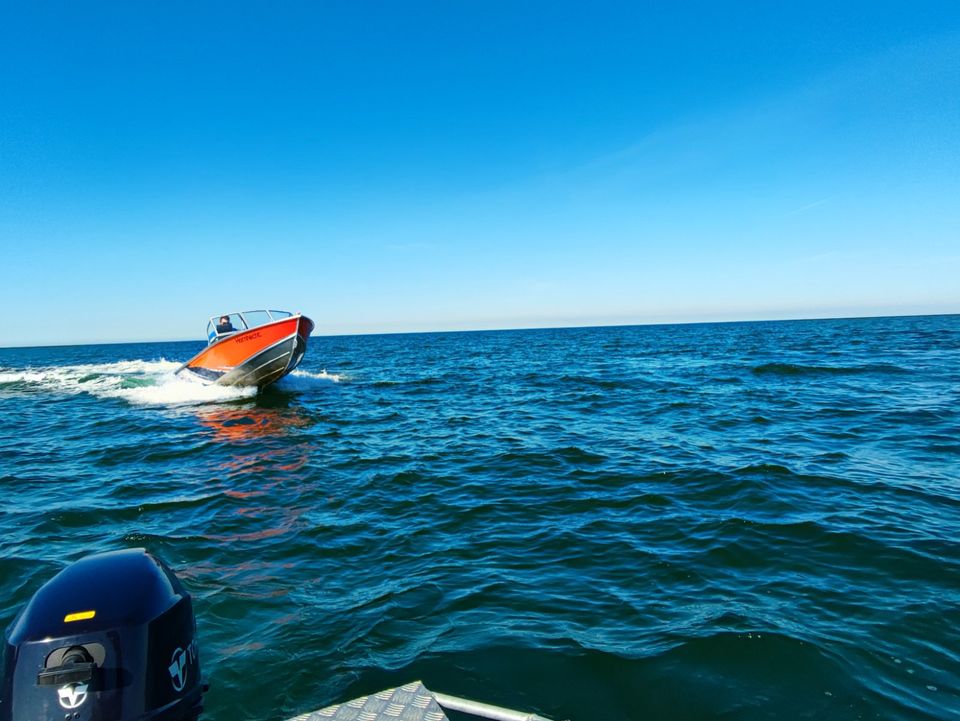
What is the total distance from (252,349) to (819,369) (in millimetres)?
24985

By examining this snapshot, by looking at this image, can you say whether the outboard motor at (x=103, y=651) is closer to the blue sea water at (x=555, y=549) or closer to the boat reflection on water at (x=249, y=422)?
the blue sea water at (x=555, y=549)

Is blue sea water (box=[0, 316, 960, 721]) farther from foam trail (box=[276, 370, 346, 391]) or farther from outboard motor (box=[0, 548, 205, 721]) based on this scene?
foam trail (box=[276, 370, 346, 391])

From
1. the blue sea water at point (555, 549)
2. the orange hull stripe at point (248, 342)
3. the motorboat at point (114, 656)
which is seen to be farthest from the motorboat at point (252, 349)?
the motorboat at point (114, 656)

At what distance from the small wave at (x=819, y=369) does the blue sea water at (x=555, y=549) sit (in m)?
7.58

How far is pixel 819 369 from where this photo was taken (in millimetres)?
23500

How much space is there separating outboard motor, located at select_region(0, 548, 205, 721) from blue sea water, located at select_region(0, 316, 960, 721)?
3.83 ft

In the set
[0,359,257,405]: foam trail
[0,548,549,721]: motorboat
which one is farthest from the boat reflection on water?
[0,548,549,721]: motorboat

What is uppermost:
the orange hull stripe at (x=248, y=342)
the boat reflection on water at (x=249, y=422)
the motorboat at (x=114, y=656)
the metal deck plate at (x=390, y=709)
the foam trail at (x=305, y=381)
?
the orange hull stripe at (x=248, y=342)

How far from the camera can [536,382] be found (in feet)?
79.9

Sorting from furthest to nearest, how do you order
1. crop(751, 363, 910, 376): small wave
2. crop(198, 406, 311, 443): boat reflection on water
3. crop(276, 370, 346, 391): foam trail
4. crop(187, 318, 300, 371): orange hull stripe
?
crop(276, 370, 346, 391): foam trail
crop(751, 363, 910, 376): small wave
crop(187, 318, 300, 371): orange hull stripe
crop(198, 406, 311, 443): boat reflection on water

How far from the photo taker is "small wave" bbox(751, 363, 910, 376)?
22.1m

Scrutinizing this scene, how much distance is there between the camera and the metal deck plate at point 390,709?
10.1 feet

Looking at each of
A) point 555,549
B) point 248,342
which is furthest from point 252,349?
point 555,549

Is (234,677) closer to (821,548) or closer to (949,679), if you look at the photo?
(949,679)
